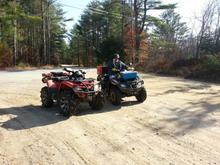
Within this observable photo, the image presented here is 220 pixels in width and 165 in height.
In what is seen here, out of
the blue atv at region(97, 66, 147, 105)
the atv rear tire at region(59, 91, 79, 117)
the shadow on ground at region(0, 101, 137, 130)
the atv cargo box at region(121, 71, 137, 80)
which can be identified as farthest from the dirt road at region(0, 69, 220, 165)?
the atv cargo box at region(121, 71, 137, 80)

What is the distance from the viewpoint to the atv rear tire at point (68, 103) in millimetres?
8016

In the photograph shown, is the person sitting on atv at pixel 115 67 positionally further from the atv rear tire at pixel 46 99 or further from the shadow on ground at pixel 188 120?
the shadow on ground at pixel 188 120

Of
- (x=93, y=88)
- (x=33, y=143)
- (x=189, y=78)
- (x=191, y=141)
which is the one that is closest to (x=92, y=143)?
(x=33, y=143)

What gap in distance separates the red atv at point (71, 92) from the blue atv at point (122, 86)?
0.94m

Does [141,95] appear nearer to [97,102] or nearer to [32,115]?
[97,102]

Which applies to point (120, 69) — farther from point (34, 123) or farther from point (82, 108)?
point (34, 123)

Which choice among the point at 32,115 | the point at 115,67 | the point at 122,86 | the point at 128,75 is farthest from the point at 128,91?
the point at 32,115

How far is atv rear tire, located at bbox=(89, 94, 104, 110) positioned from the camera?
8758mm

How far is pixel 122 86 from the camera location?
9625 millimetres

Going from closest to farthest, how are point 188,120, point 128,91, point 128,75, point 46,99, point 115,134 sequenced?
1. point 115,134
2. point 188,120
3. point 46,99
4. point 128,91
5. point 128,75

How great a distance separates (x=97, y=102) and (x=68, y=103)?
107 centimetres

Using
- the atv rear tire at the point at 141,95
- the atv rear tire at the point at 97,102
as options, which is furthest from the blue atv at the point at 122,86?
the atv rear tire at the point at 97,102

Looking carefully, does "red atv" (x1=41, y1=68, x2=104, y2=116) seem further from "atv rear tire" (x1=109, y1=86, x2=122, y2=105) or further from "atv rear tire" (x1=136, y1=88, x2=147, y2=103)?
"atv rear tire" (x1=136, y1=88, x2=147, y2=103)

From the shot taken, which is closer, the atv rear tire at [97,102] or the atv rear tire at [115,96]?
the atv rear tire at [97,102]
